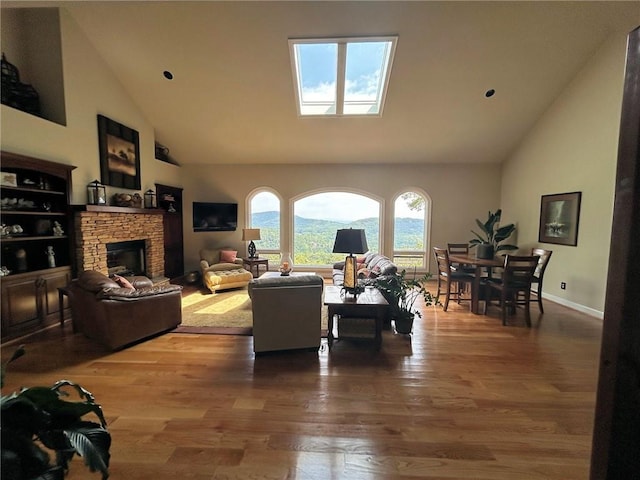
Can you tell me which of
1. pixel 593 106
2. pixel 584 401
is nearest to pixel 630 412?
pixel 584 401

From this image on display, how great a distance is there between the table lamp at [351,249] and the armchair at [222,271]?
9.74 ft

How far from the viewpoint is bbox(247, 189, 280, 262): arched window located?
753 cm

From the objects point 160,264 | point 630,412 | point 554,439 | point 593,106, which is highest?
point 593,106

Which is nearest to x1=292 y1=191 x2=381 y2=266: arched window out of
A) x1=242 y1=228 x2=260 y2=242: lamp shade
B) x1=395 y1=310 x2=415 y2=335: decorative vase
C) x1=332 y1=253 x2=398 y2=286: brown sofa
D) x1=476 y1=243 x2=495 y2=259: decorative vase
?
x1=242 y1=228 x2=260 y2=242: lamp shade

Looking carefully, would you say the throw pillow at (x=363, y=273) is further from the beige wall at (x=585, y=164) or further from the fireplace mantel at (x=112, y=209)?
the fireplace mantel at (x=112, y=209)

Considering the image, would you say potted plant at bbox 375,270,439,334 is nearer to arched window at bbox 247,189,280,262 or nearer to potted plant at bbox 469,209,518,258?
potted plant at bbox 469,209,518,258

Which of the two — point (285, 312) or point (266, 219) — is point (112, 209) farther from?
point (285, 312)

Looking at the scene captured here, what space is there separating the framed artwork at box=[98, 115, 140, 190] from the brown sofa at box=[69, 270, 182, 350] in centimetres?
231

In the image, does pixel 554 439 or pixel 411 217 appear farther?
pixel 411 217

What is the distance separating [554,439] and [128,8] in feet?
21.5

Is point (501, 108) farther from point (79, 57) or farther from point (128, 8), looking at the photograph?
point (79, 57)

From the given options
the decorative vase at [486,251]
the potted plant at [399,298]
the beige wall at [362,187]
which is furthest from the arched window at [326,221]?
the potted plant at [399,298]

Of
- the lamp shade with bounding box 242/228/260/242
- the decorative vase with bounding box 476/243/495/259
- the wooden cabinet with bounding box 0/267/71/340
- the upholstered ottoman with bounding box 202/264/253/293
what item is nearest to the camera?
the wooden cabinet with bounding box 0/267/71/340

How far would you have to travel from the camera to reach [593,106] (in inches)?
175
